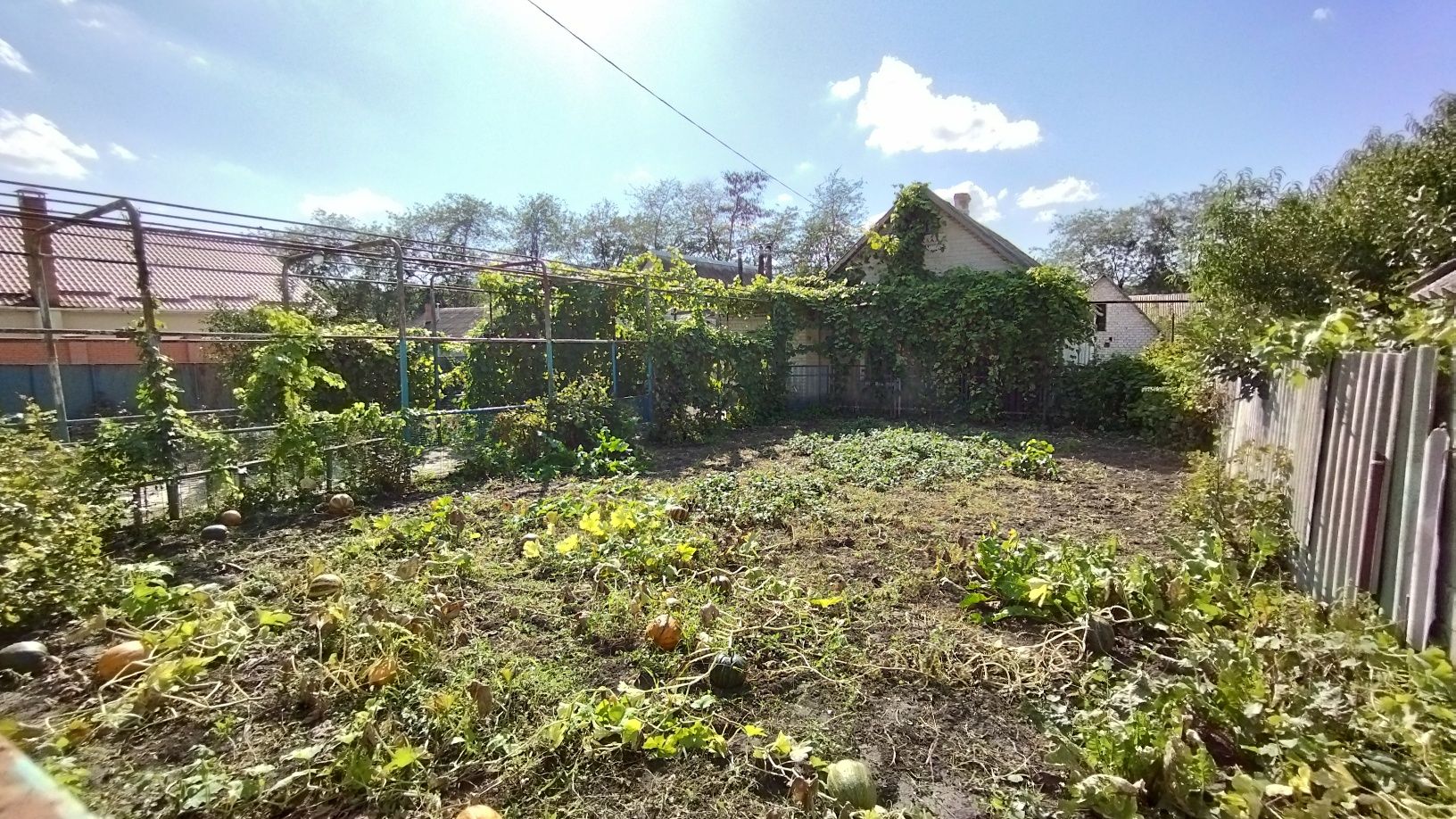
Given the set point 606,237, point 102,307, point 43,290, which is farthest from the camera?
point 606,237

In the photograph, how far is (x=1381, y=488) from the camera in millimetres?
2688

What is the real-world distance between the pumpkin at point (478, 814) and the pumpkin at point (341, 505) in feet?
14.7

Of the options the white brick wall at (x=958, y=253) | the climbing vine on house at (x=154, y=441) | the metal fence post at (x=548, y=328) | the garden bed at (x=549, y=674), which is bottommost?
the garden bed at (x=549, y=674)

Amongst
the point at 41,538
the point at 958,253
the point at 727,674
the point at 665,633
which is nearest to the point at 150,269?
the point at 41,538

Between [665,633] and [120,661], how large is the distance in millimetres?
2479

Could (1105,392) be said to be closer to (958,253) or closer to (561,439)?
(958,253)

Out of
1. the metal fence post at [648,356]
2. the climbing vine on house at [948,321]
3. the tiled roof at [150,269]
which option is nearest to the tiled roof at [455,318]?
the tiled roof at [150,269]

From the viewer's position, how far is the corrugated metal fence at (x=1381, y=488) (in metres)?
2.30

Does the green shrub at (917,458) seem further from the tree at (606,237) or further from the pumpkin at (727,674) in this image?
the tree at (606,237)

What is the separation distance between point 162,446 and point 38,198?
198 centimetres

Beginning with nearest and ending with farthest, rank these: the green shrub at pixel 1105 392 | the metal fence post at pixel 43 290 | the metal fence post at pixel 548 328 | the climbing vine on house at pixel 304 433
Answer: the metal fence post at pixel 43 290 → the climbing vine on house at pixel 304 433 → the metal fence post at pixel 548 328 → the green shrub at pixel 1105 392

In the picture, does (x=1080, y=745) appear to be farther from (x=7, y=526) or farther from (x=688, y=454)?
(x=688, y=454)

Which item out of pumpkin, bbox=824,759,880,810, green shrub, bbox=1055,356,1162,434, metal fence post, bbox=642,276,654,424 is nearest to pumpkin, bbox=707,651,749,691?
pumpkin, bbox=824,759,880,810

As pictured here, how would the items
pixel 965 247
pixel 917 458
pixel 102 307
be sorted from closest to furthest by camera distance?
1. pixel 917 458
2. pixel 102 307
3. pixel 965 247
